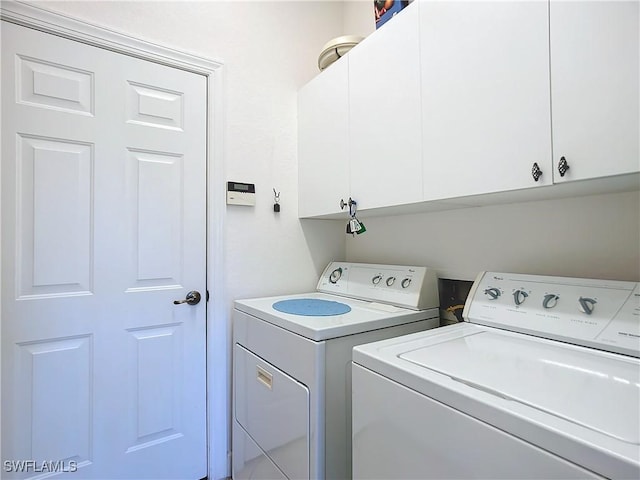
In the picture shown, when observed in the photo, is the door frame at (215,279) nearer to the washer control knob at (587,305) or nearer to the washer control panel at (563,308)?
the washer control panel at (563,308)

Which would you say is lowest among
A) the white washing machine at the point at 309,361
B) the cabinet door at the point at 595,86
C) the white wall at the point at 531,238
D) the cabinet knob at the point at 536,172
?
the white washing machine at the point at 309,361

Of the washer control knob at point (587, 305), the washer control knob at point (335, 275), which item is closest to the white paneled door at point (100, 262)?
the washer control knob at point (335, 275)

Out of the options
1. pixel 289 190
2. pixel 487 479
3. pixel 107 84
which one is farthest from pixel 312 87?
pixel 487 479

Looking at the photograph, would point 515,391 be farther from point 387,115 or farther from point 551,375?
point 387,115

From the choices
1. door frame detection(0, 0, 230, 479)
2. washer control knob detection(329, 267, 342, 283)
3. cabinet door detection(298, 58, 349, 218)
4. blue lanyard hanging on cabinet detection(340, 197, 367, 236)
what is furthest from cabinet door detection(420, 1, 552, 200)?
door frame detection(0, 0, 230, 479)

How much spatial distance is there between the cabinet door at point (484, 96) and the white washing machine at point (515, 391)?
441 mm

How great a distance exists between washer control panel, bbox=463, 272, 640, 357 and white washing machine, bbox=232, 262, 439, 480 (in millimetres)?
306

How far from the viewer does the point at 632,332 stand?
888 millimetres

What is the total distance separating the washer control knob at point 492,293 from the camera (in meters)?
1.24

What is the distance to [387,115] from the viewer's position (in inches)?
54.9

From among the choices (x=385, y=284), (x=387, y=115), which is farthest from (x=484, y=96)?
(x=385, y=284)

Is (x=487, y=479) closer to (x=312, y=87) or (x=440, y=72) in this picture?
(x=440, y=72)

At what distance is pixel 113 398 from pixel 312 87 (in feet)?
6.18

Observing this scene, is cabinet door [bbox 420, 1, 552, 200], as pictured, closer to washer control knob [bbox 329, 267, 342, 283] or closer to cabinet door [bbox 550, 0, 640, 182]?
cabinet door [bbox 550, 0, 640, 182]
